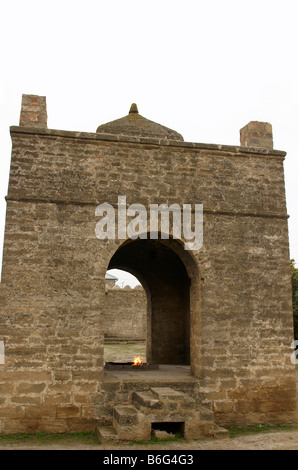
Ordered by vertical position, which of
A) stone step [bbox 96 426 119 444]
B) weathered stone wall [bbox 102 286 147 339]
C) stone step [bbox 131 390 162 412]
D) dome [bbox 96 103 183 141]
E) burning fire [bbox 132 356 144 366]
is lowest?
stone step [bbox 96 426 119 444]

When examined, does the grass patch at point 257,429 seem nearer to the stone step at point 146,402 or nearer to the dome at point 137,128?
the stone step at point 146,402

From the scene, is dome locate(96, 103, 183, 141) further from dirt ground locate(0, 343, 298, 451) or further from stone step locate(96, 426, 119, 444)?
dirt ground locate(0, 343, 298, 451)

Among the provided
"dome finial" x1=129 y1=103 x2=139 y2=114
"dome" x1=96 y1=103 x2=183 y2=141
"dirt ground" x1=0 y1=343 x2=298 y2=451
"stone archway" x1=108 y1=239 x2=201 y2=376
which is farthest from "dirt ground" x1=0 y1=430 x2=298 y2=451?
"dome finial" x1=129 y1=103 x2=139 y2=114

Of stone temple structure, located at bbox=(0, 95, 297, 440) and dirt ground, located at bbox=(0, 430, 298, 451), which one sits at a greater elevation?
stone temple structure, located at bbox=(0, 95, 297, 440)

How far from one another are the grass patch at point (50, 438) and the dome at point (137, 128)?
5553 millimetres

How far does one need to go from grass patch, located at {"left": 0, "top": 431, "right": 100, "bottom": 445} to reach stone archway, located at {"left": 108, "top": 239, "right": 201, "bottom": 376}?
443 centimetres

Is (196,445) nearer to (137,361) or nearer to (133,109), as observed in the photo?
(137,361)

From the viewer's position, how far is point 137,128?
912cm

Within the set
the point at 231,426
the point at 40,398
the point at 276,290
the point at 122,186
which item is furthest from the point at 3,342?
the point at 276,290

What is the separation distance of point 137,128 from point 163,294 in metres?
4.22

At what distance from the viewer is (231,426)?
7137 mm

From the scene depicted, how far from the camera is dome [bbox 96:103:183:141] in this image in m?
9.01
